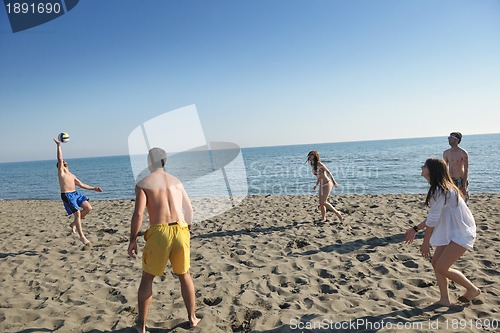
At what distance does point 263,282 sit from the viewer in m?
4.63

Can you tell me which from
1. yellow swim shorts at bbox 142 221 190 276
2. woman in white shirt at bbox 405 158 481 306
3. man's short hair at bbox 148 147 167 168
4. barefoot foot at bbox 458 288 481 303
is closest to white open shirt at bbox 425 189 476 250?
woman in white shirt at bbox 405 158 481 306

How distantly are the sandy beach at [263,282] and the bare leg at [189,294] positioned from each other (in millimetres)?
110

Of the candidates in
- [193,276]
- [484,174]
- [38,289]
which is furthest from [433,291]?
[484,174]

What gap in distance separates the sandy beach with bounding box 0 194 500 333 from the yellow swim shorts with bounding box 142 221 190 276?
33.2 inches

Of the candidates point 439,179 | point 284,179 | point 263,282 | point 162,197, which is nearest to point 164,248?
point 162,197

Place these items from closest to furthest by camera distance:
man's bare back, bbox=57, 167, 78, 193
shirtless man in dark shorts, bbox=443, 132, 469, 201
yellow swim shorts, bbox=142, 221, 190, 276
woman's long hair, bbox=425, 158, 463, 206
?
1. yellow swim shorts, bbox=142, 221, 190, 276
2. woman's long hair, bbox=425, 158, 463, 206
3. shirtless man in dark shorts, bbox=443, 132, 469, 201
4. man's bare back, bbox=57, 167, 78, 193

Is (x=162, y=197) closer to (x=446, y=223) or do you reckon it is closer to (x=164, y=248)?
(x=164, y=248)

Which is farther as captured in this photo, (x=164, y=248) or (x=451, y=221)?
(x=451, y=221)

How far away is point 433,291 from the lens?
4059 millimetres

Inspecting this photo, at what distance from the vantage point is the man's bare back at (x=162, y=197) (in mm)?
3117

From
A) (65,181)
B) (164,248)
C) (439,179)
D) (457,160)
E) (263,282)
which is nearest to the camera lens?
(164,248)

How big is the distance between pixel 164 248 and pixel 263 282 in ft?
6.99

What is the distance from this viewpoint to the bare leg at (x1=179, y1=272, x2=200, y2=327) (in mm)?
3266

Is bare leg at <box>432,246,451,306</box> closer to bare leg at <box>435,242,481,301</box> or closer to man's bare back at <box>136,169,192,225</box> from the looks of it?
bare leg at <box>435,242,481,301</box>
